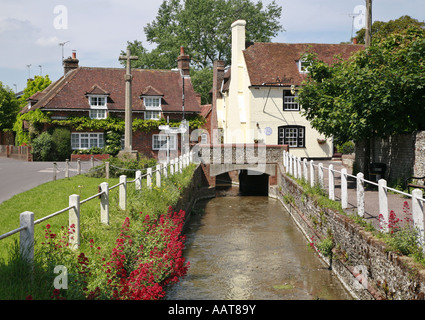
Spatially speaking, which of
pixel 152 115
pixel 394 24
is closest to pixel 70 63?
pixel 152 115

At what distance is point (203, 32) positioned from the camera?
5900 cm

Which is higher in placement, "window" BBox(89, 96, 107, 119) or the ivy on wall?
"window" BBox(89, 96, 107, 119)

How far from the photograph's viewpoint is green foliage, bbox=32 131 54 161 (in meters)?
37.9

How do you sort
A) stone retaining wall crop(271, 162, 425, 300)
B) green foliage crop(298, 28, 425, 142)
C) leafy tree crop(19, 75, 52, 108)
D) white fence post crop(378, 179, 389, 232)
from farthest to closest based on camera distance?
leafy tree crop(19, 75, 52, 108)
green foliage crop(298, 28, 425, 142)
white fence post crop(378, 179, 389, 232)
stone retaining wall crop(271, 162, 425, 300)

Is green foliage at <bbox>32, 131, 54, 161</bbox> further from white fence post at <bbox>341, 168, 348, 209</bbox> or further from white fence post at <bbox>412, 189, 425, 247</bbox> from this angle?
white fence post at <bbox>412, 189, 425, 247</bbox>

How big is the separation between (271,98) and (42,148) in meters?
18.7

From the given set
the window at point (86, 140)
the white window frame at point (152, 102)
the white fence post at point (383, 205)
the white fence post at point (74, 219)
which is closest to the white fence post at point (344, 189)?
the white fence post at point (383, 205)

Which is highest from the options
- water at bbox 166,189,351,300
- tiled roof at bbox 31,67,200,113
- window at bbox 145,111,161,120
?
tiled roof at bbox 31,67,200,113

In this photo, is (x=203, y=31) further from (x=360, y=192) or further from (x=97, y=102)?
(x=360, y=192)

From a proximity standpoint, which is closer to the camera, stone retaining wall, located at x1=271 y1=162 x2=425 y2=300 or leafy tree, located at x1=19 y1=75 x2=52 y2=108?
stone retaining wall, located at x1=271 y1=162 x2=425 y2=300

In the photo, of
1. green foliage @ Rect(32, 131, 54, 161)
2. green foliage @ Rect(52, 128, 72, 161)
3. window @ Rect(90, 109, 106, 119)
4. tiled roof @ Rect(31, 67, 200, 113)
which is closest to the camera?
green foliage @ Rect(32, 131, 54, 161)

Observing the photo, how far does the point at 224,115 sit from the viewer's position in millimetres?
45375

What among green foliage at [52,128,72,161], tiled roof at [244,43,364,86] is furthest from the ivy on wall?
tiled roof at [244,43,364,86]

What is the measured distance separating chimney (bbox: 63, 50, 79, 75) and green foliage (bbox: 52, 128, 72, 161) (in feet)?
28.0
